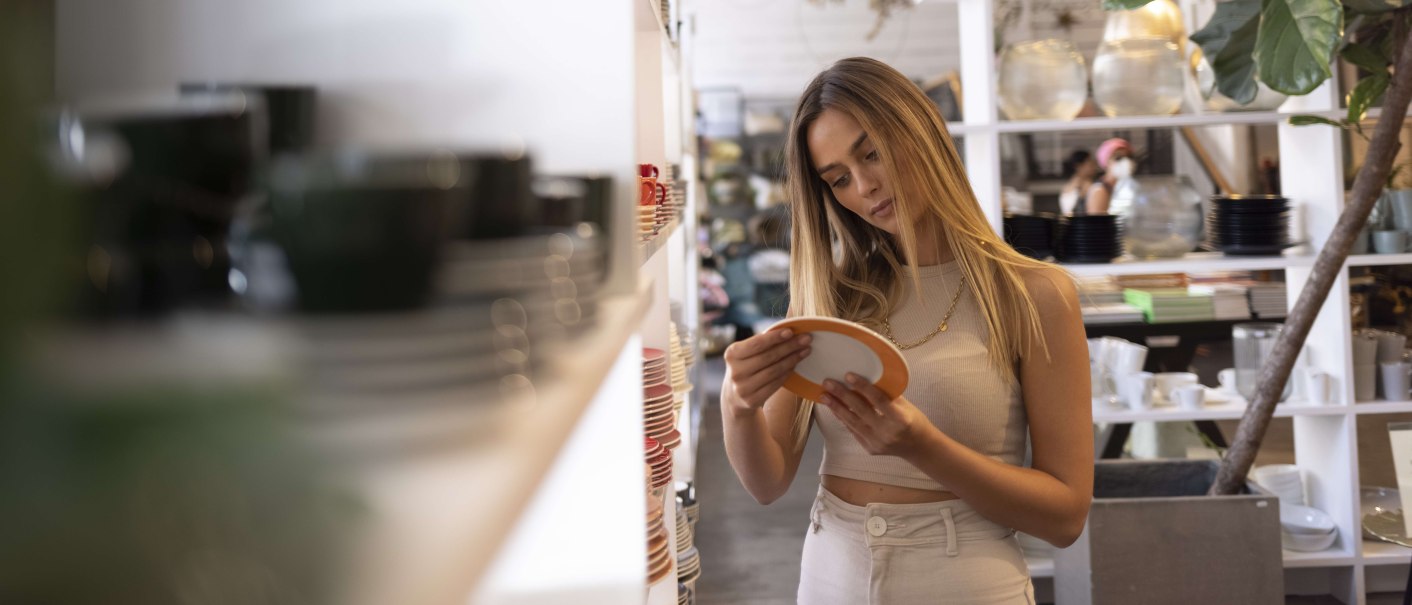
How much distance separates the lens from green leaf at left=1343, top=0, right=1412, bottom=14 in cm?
321

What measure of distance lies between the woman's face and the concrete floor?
8.54 feet

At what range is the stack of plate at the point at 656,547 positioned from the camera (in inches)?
67.8

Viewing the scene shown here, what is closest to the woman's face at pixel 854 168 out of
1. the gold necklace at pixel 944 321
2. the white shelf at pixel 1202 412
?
the gold necklace at pixel 944 321

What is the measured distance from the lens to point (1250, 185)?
27.3ft

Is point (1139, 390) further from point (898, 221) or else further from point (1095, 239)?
point (898, 221)

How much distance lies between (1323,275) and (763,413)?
203 centimetres

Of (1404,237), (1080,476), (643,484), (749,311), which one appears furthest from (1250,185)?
(643,484)

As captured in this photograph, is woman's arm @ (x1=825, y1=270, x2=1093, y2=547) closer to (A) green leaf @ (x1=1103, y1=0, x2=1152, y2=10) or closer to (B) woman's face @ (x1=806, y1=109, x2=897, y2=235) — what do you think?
(B) woman's face @ (x1=806, y1=109, x2=897, y2=235)

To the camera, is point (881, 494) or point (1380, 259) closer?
point (881, 494)

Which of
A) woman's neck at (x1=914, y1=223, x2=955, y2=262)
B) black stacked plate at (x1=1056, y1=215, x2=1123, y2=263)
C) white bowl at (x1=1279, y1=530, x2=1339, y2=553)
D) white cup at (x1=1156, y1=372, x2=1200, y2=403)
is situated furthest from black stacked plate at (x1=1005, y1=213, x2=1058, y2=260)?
woman's neck at (x1=914, y1=223, x2=955, y2=262)

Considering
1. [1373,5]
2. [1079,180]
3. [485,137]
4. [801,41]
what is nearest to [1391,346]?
[1373,5]

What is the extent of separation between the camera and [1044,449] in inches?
71.4

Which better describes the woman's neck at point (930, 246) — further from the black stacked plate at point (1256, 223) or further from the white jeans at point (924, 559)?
the black stacked plate at point (1256, 223)

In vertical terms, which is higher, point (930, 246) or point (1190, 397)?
point (930, 246)
